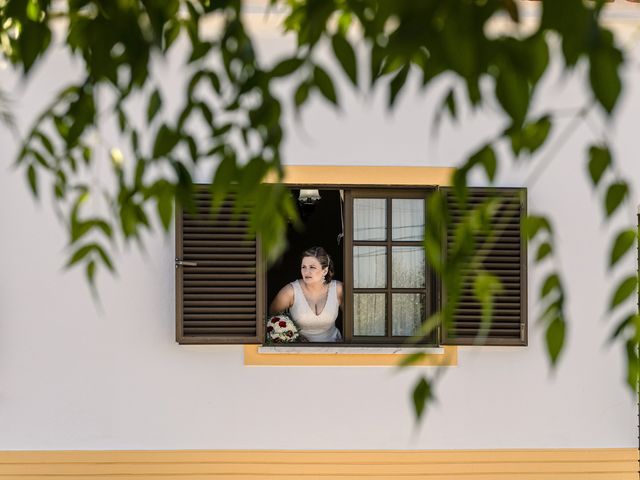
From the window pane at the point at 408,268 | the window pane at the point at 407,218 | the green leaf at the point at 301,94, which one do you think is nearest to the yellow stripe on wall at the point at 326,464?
the window pane at the point at 408,268

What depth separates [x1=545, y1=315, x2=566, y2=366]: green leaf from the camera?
5.42 ft

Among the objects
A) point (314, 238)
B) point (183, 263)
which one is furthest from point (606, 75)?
point (314, 238)

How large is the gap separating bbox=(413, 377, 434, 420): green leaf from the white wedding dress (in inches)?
219

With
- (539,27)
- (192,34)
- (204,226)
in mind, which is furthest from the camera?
(204,226)

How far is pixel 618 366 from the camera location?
289 inches

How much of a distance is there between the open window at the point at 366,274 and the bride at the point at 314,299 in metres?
0.10

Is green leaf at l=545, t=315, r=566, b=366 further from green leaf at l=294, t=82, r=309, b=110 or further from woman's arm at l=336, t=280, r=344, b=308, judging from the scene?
woman's arm at l=336, t=280, r=344, b=308

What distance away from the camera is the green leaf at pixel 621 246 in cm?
174

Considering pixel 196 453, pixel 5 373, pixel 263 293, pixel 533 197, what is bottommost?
pixel 196 453

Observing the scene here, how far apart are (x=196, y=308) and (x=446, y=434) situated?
1.71 metres

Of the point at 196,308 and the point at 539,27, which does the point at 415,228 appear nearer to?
the point at 196,308

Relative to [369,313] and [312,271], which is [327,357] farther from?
[312,271]

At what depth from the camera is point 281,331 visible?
7.21 m

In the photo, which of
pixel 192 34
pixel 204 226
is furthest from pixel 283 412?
pixel 192 34
